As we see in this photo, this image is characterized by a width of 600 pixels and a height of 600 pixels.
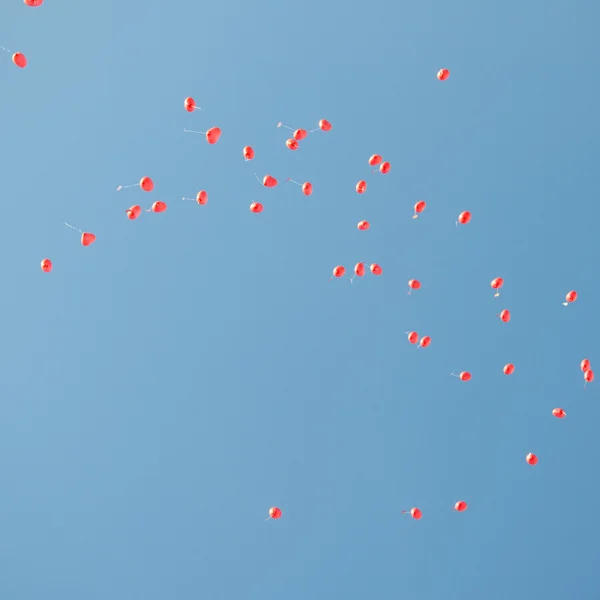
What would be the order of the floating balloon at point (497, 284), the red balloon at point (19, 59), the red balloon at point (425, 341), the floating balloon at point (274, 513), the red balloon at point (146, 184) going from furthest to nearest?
the floating balloon at point (274, 513), the red balloon at point (425, 341), the floating balloon at point (497, 284), the red balloon at point (146, 184), the red balloon at point (19, 59)

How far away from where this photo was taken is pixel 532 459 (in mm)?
9375

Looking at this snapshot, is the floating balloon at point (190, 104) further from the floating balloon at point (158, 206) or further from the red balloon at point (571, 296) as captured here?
the red balloon at point (571, 296)

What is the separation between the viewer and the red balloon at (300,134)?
898cm

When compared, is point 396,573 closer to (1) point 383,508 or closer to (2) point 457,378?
(1) point 383,508

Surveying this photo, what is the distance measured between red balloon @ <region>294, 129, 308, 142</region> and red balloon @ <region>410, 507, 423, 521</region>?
3.90 meters

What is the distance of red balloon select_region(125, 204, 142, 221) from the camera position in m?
8.94

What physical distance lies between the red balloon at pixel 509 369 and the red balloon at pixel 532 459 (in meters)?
0.85

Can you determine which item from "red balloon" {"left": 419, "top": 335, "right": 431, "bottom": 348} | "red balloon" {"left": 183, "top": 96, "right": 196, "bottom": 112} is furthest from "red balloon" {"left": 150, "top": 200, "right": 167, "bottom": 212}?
"red balloon" {"left": 419, "top": 335, "right": 431, "bottom": 348}

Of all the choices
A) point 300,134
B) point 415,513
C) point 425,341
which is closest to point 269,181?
point 300,134

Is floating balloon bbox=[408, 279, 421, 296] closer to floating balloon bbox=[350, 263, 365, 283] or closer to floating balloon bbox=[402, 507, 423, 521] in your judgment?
floating balloon bbox=[350, 263, 365, 283]

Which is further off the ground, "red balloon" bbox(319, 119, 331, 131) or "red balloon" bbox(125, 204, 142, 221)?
"red balloon" bbox(319, 119, 331, 131)

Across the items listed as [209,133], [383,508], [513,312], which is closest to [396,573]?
[383,508]

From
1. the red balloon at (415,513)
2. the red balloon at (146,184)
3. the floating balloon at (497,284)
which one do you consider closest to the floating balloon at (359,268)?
the floating balloon at (497,284)

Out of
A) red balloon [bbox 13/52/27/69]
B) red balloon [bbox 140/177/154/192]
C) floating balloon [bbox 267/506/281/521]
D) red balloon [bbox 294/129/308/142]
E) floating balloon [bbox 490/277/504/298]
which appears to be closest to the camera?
red balloon [bbox 13/52/27/69]
